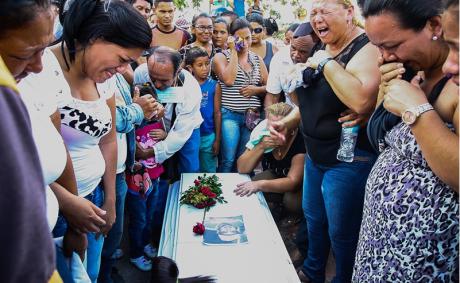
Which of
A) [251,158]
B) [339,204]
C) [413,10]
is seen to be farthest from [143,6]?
[413,10]

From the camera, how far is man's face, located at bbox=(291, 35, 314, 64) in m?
2.90

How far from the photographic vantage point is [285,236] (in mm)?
3352

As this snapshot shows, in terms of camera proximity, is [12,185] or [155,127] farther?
[155,127]

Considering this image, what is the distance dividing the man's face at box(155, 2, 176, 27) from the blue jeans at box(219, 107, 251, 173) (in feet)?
4.47

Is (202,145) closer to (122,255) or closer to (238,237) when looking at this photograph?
(122,255)

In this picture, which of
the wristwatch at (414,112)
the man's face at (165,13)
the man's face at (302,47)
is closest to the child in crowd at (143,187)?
the man's face at (302,47)

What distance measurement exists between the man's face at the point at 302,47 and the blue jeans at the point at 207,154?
1280 mm

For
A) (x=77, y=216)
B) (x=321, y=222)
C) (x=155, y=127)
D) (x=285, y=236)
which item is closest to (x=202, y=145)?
(x=155, y=127)

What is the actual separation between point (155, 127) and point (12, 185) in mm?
2421

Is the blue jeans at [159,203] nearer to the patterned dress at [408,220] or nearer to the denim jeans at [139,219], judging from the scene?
the denim jeans at [139,219]

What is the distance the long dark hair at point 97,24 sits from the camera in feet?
5.56

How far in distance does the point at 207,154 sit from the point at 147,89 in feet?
3.89

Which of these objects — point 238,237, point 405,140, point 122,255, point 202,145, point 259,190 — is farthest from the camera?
point 202,145

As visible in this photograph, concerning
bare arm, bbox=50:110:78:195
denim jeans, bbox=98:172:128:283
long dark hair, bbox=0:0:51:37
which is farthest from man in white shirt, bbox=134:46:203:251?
long dark hair, bbox=0:0:51:37
